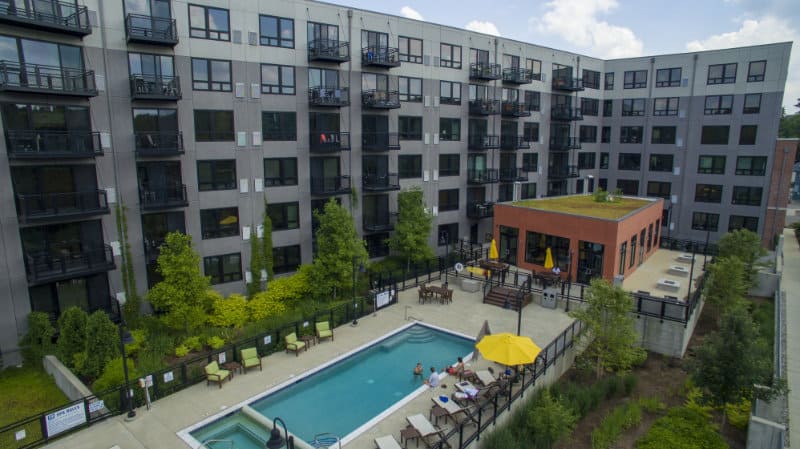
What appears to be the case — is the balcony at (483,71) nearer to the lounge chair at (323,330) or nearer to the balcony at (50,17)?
the lounge chair at (323,330)

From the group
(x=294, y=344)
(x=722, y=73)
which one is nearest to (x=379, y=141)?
(x=294, y=344)

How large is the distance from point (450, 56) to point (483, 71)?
297cm

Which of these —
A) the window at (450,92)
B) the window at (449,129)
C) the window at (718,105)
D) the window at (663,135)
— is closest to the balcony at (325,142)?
the window at (449,129)

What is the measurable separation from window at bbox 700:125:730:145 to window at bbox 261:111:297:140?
125 feet

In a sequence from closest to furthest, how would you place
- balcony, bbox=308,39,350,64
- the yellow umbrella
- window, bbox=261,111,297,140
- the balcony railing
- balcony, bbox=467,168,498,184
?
the yellow umbrella < window, bbox=261,111,297,140 < balcony, bbox=308,39,350,64 < the balcony railing < balcony, bbox=467,168,498,184

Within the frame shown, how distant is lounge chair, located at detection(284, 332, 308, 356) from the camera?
68.1 feet

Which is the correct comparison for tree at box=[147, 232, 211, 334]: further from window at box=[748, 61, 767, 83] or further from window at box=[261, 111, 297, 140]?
window at box=[748, 61, 767, 83]

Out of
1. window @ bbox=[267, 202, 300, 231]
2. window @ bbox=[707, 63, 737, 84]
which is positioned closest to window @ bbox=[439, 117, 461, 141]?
window @ bbox=[267, 202, 300, 231]

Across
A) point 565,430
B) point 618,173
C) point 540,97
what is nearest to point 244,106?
point 565,430

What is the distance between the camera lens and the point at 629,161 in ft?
159

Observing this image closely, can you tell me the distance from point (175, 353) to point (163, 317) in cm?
196

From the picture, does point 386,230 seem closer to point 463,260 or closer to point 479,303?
point 463,260

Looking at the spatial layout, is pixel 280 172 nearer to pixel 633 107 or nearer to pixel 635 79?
pixel 633 107

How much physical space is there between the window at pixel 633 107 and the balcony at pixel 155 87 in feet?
139
